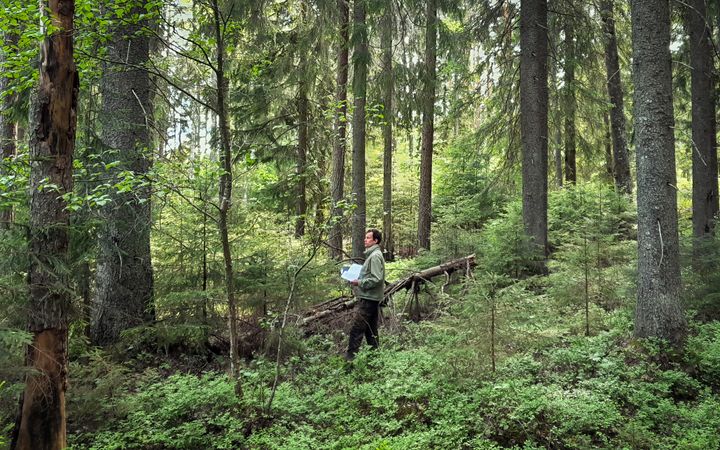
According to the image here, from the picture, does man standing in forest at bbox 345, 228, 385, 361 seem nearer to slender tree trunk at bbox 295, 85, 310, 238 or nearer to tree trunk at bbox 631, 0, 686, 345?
tree trunk at bbox 631, 0, 686, 345

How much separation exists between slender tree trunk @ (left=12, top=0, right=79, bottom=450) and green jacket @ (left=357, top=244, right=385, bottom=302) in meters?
3.91

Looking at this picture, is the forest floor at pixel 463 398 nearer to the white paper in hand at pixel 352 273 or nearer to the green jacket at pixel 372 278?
the green jacket at pixel 372 278

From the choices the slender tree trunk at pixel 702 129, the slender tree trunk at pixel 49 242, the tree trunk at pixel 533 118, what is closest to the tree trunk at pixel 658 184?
the tree trunk at pixel 533 118

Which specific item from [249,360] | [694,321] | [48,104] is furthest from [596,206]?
[48,104]

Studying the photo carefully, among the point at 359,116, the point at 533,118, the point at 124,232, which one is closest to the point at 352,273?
the point at 124,232

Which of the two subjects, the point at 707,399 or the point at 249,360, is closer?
the point at 707,399

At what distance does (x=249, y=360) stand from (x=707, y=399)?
19.9ft

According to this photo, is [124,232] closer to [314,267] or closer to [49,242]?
[49,242]

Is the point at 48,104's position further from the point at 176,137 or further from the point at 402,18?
the point at 402,18

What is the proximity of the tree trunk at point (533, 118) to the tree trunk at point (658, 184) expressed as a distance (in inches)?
153

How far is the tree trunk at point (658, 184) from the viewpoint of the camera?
5.57 metres

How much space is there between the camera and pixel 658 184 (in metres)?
5.61

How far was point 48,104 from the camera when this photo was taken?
432 centimetres

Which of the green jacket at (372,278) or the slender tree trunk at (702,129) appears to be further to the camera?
the slender tree trunk at (702,129)
